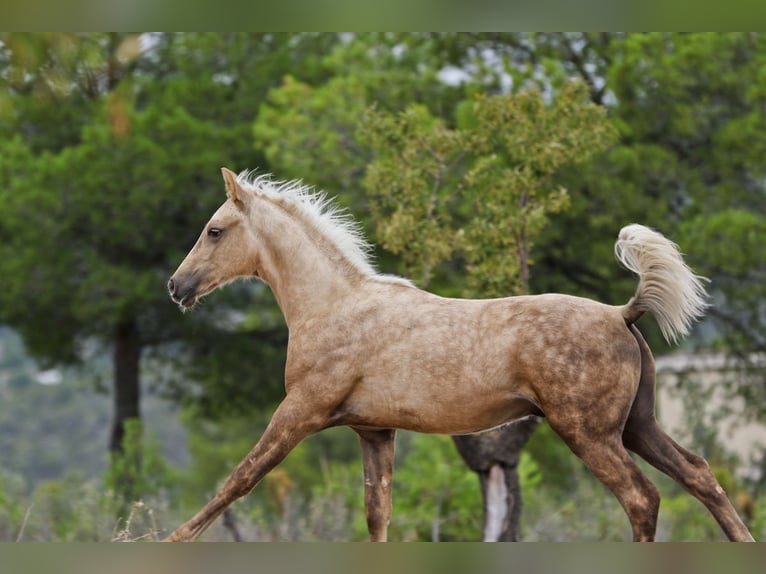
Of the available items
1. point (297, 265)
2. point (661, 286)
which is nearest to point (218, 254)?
point (297, 265)

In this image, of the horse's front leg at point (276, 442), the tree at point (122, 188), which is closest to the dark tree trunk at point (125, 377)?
the tree at point (122, 188)

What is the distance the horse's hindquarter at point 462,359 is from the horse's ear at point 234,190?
879 millimetres

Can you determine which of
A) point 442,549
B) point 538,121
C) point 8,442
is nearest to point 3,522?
point 538,121

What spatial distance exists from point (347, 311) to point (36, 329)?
1426 centimetres

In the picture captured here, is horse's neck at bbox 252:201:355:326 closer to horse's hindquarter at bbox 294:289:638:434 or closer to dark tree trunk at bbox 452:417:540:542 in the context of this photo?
horse's hindquarter at bbox 294:289:638:434

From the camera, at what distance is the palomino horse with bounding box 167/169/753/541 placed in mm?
5199

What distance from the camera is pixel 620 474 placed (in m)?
5.18

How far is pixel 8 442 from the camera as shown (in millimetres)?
45094

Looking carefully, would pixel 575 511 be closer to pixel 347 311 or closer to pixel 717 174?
pixel 717 174

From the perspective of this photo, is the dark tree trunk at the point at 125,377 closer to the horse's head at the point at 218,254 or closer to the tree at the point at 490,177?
the tree at the point at 490,177

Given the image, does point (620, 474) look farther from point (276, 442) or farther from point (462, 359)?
point (276, 442)

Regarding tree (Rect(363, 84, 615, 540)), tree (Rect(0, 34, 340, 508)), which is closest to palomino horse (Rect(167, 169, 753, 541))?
tree (Rect(363, 84, 615, 540))

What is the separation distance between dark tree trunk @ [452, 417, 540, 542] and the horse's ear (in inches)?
227
